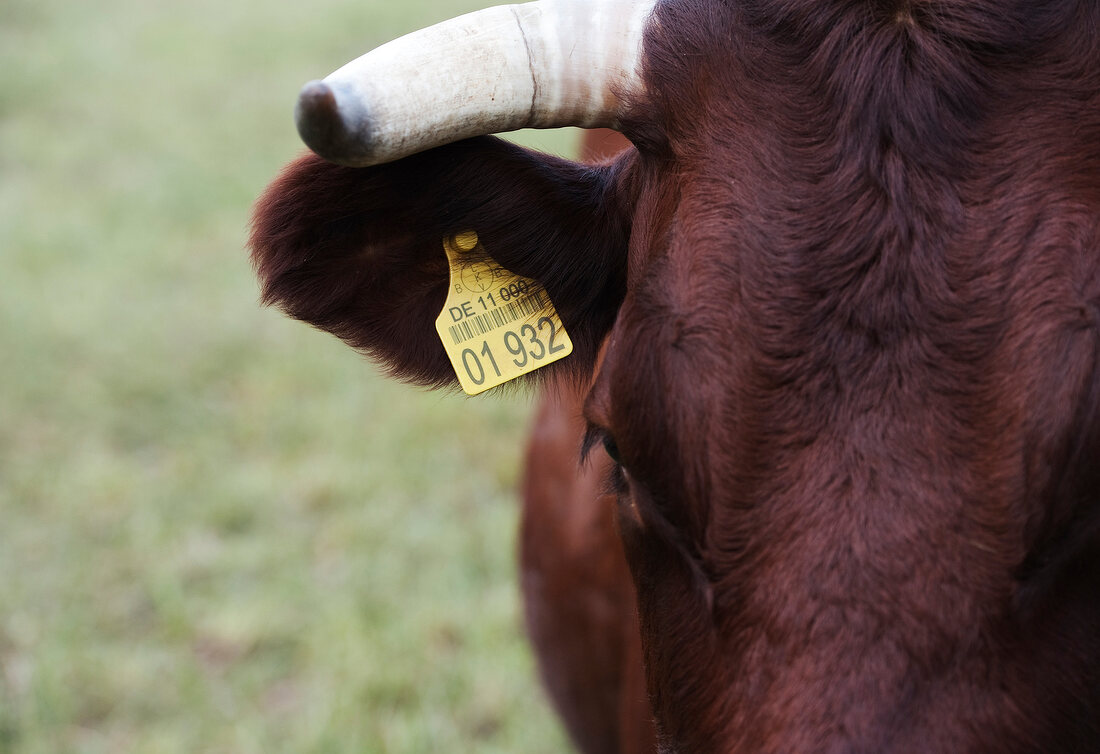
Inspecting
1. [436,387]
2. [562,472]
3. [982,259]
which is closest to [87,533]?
[562,472]

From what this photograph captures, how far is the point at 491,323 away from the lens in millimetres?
2084

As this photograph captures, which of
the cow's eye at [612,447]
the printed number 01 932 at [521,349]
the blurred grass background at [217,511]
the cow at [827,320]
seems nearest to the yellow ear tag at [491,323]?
the printed number 01 932 at [521,349]

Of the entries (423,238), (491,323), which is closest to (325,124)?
(423,238)

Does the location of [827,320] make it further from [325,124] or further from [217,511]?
[217,511]

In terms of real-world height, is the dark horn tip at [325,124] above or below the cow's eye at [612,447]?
above

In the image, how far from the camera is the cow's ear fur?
1931 mm

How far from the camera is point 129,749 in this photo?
3990 mm

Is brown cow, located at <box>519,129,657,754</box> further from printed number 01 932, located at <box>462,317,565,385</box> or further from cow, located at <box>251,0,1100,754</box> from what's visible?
cow, located at <box>251,0,1100,754</box>

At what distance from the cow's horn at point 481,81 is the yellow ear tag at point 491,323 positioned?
0.30 metres

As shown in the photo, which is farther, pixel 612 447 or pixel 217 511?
pixel 217 511

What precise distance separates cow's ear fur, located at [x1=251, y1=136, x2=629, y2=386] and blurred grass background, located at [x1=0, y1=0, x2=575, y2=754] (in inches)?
90.4

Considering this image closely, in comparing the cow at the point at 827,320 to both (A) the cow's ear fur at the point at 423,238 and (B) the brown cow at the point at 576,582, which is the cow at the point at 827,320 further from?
(B) the brown cow at the point at 576,582

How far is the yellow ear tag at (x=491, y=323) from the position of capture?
2064 mm

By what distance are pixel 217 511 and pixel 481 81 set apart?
150 inches
